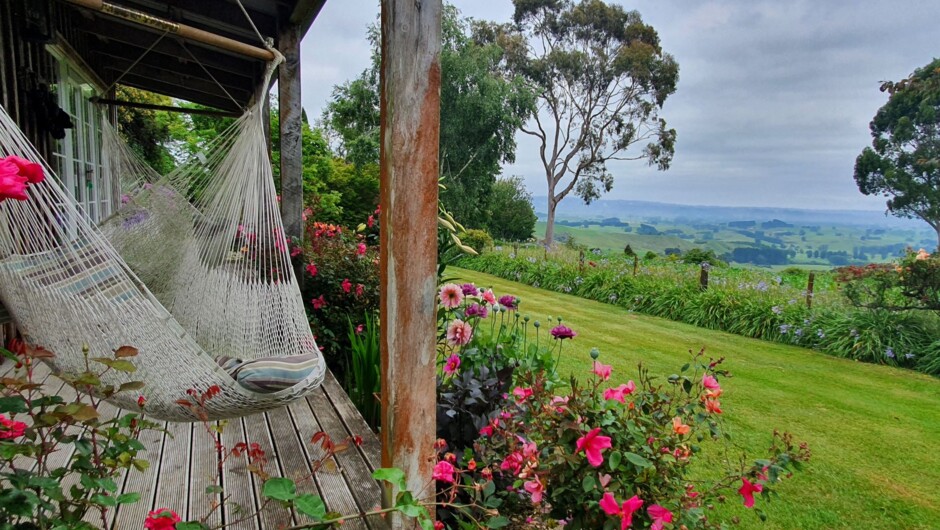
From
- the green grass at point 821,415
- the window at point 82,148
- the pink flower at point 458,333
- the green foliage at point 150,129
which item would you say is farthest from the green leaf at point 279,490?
the green foliage at point 150,129

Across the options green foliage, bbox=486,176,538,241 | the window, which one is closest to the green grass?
the window

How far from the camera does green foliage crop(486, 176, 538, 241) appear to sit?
Answer: 51.9 ft

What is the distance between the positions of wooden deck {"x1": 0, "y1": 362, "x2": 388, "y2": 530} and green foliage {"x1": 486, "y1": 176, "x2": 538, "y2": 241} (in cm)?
1360

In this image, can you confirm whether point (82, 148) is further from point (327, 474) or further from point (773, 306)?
point (773, 306)

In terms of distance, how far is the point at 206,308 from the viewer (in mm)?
1935

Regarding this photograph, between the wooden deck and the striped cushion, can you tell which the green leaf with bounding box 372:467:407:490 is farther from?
the striped cushion

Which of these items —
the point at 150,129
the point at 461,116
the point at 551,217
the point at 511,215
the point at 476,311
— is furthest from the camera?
the point at 551,217

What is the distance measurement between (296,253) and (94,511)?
1623mm

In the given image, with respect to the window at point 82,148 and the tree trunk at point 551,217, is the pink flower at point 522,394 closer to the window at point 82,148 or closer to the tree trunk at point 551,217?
the window at point 82,148

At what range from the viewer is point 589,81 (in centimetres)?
1551

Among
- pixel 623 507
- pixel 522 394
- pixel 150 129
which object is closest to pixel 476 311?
pixel 522 394

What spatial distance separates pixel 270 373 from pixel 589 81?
623 inches

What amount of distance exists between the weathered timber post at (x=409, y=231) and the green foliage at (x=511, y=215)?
46.7 ft

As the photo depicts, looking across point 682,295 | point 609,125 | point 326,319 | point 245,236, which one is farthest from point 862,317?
point 609,125
